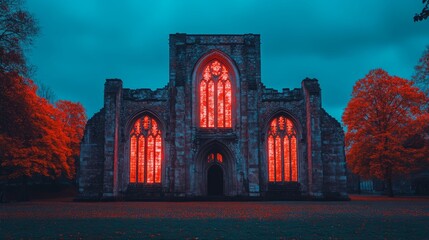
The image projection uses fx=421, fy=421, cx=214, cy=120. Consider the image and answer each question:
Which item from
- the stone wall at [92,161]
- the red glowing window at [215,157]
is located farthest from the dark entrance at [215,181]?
the stone wall at [92,161]

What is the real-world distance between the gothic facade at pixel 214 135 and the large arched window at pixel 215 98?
82 millimetres

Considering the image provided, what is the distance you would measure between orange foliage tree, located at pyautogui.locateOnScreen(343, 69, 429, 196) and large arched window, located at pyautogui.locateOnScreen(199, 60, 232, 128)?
10691 millimetres

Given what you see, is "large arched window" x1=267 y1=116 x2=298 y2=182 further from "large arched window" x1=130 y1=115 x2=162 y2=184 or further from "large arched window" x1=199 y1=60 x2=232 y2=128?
"large arched window" x1=130 y1=115 x2=162 y2=184

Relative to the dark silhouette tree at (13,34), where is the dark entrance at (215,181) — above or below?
below

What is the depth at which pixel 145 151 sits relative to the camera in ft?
112

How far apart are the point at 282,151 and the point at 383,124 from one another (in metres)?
9.16

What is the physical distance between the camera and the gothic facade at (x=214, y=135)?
108 feet

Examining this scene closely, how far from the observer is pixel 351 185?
66.8 m

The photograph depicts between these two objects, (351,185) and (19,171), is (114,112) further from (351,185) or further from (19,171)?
(351,185)

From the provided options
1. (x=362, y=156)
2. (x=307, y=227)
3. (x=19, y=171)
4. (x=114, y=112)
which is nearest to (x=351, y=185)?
(x=362, y=156)

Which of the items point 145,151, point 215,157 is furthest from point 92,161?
point 215,157

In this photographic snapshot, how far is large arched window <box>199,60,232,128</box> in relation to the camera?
34531mm

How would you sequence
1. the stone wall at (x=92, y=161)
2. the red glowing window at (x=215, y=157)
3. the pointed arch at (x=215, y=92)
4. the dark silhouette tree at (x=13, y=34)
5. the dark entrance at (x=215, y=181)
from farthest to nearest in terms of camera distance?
the dark entrance at (x=215, y=181)
the red glowing window at (x=215, y=157)
the pointed arch at (x=215, y=92)
the stone wall at (x=92, y=161)
the dark silhouette tree at (x=13, y=34)

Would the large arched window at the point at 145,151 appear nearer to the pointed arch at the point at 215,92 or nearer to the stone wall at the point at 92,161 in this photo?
the stone wall at the point at 92,161
